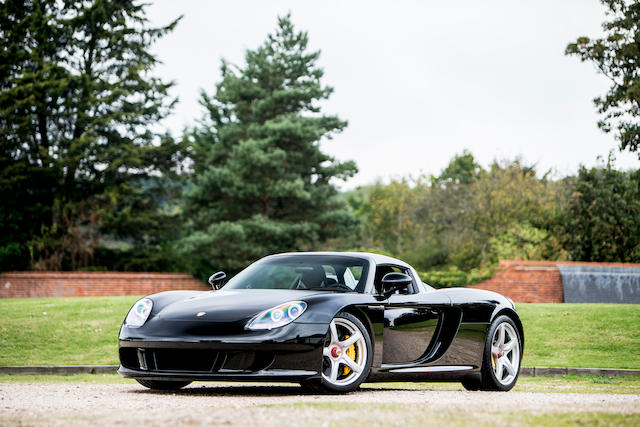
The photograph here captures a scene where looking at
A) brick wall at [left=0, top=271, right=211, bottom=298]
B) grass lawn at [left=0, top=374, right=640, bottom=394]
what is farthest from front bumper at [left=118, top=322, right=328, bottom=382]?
brick wall at [left=0, top=271, right=211, bottom=298]

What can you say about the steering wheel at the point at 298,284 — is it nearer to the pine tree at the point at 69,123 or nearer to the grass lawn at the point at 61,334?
the grass lawn at the point at 61,334

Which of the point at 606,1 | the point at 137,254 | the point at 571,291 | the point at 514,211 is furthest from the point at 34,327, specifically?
the point at 514,211

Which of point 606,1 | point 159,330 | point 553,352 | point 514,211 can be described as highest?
point 606,1

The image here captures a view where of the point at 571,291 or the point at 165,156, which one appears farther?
the point at 165,156

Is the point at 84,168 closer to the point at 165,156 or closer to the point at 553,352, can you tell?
the point at 165,156

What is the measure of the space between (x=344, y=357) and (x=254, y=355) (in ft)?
2.88

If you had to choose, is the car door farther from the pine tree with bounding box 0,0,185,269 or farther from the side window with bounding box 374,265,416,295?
the pine tree with bounding box 0,0,185,269

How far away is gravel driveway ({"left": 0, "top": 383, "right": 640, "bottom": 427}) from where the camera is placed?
18.0ft

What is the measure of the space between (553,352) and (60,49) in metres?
32.1

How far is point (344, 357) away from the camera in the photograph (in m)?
7.92

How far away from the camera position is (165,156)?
4303 centimetres

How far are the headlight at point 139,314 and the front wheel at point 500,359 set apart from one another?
3522 millimetres

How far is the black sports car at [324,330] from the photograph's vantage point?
24.7 ft

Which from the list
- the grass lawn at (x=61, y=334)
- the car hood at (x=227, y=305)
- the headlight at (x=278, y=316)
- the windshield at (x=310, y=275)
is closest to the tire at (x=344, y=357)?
the headlight at (x=278, y=316)
